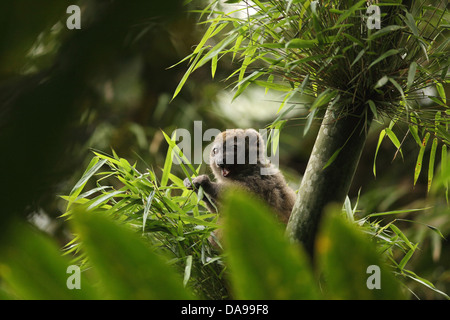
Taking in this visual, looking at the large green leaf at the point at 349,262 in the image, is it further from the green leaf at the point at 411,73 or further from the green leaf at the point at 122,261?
the green leaf at the point at 411,73

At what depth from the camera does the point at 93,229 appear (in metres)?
0.22

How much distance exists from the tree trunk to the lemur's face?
778 millimetres

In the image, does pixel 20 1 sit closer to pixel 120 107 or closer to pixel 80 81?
pixel 80 81

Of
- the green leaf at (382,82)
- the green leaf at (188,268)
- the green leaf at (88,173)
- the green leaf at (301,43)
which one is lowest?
the green leaf at (188,268)

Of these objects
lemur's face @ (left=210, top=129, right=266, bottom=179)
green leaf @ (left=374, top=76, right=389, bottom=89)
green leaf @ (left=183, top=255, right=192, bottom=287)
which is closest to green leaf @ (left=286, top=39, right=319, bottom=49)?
green leaf @ (left=374, top=76, right=389, bottom=89)

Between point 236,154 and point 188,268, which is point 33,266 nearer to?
point 188,268

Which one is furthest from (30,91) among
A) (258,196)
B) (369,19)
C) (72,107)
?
(258,196)

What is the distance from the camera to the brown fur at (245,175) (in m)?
1.43

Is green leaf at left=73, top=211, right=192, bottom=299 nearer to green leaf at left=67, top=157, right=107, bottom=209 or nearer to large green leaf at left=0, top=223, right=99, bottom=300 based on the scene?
large green leaf at left=0, top=223, right=99, bottom=300

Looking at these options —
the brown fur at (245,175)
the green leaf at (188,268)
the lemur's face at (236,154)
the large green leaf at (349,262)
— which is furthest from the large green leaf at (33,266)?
the lemur's face at (236,154)

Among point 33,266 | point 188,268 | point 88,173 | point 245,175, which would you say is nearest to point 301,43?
point 188,268

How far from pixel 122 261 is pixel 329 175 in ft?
2.12

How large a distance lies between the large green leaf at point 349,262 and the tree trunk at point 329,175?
0.58 metres
